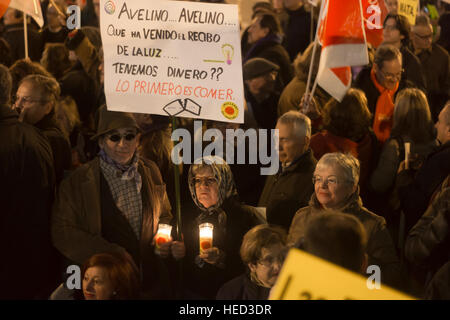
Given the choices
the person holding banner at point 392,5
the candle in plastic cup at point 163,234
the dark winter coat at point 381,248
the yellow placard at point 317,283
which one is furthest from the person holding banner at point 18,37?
the yellow placard at point 317,283

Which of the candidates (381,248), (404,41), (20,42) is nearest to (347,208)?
(381,248)

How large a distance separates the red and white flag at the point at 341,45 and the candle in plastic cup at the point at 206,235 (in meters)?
1.64

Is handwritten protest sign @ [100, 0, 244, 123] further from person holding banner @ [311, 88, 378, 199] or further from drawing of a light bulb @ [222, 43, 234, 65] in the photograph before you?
person holding banner @ [311, 88, 378, 199]

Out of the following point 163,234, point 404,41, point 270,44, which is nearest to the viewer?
point 163,234

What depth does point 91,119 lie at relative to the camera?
7.78m

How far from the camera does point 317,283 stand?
2656 mm

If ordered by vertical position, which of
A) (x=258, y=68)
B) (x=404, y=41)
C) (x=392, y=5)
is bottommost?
(x=258, y=68)

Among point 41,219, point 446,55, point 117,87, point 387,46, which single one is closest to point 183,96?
point 117,87

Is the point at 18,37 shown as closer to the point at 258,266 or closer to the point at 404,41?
the point at 404,41

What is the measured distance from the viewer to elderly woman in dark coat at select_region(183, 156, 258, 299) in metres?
4.79

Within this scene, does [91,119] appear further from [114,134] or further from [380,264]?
[380,264]

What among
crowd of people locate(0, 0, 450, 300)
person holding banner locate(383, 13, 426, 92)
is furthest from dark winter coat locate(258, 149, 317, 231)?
person holding banner locate(383, 13, 426, 92)

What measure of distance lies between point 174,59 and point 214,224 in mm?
1047
